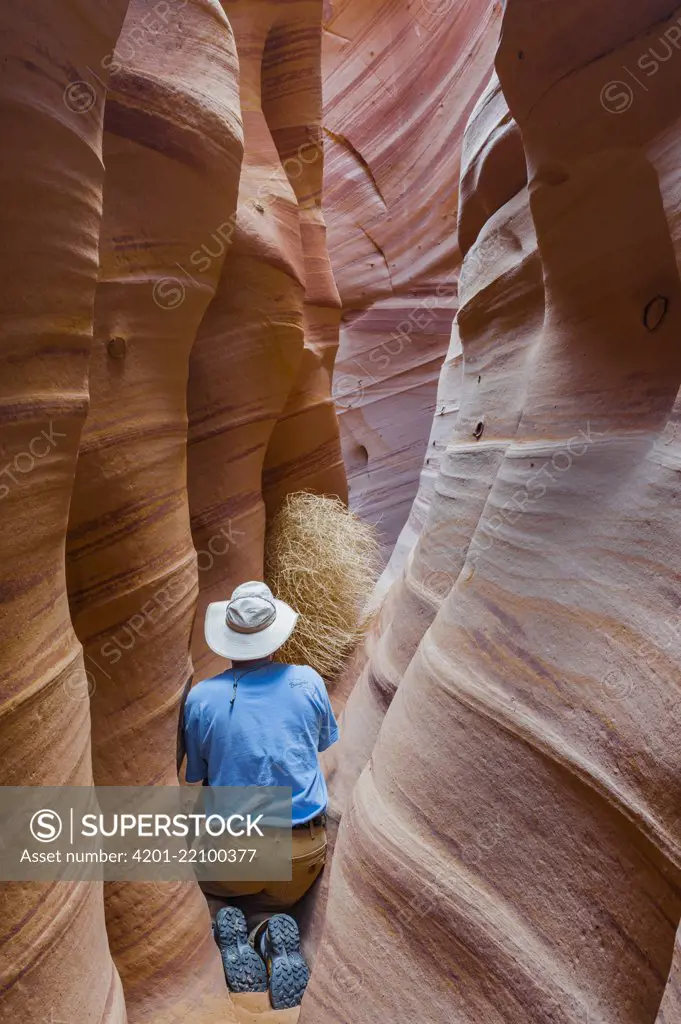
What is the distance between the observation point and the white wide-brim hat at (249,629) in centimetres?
238

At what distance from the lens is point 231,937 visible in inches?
89.7


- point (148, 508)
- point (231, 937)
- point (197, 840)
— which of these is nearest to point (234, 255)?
point (148, 508)

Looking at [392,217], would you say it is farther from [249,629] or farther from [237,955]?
[237,955]

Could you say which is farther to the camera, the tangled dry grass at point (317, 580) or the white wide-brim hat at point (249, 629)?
the tangled dry grass at point (317, 580)

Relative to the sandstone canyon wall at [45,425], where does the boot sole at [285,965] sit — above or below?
below

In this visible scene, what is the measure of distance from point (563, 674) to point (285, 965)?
4.78 feet

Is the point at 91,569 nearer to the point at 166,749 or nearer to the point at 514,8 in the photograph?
the point at 166,749

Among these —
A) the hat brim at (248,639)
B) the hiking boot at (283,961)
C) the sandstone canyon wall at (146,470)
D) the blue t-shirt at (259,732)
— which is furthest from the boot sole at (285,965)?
the hat brim at (248,639)

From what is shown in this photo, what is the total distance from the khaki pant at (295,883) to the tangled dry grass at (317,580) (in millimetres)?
1474

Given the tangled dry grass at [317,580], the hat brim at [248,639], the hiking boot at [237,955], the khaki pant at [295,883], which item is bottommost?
the hiking boot at [237,955]

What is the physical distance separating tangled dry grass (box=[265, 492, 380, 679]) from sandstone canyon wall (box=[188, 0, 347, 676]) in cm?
25

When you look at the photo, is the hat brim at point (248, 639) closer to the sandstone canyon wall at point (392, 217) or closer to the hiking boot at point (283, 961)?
the hiking boot at point (283, 961)

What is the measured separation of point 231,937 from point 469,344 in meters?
2.22

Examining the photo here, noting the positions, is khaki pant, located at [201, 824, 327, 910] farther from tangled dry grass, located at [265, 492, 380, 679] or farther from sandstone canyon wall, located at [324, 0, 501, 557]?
sandstone canyon wall, located at [324, 0, 501, 557]
